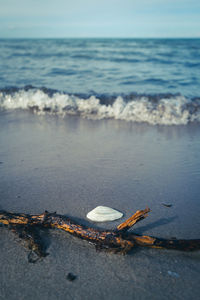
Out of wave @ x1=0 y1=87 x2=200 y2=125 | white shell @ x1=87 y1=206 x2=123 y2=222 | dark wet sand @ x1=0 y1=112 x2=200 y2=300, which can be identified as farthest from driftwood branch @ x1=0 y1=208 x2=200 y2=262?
wave @ x1=0 y1=87 x2=200 y2=125

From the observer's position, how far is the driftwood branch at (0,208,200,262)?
1.71 m

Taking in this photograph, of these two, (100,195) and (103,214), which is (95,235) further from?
(100,195)

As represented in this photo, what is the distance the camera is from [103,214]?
212 cm

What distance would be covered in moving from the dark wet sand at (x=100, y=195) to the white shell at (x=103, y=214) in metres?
0.06

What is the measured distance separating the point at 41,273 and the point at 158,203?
1234 mm

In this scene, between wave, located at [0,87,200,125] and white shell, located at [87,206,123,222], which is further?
wave, located at [0,87,200,125]

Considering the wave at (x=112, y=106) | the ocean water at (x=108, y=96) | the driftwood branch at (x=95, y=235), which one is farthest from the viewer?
the ocean water at (x=108, y=96)

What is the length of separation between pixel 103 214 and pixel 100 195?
0.39 m

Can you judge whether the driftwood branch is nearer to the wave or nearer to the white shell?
the white shell

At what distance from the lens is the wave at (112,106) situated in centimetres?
536

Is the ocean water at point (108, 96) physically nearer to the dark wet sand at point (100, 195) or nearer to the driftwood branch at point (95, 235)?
the dark wet sand at point (100, 195)

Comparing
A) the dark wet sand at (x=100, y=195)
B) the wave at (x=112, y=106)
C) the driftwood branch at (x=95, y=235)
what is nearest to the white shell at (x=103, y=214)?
the dark wet sand at (x=100, y=195)

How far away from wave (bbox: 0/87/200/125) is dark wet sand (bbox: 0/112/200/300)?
0.56 meters

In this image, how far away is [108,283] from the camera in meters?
1.51
